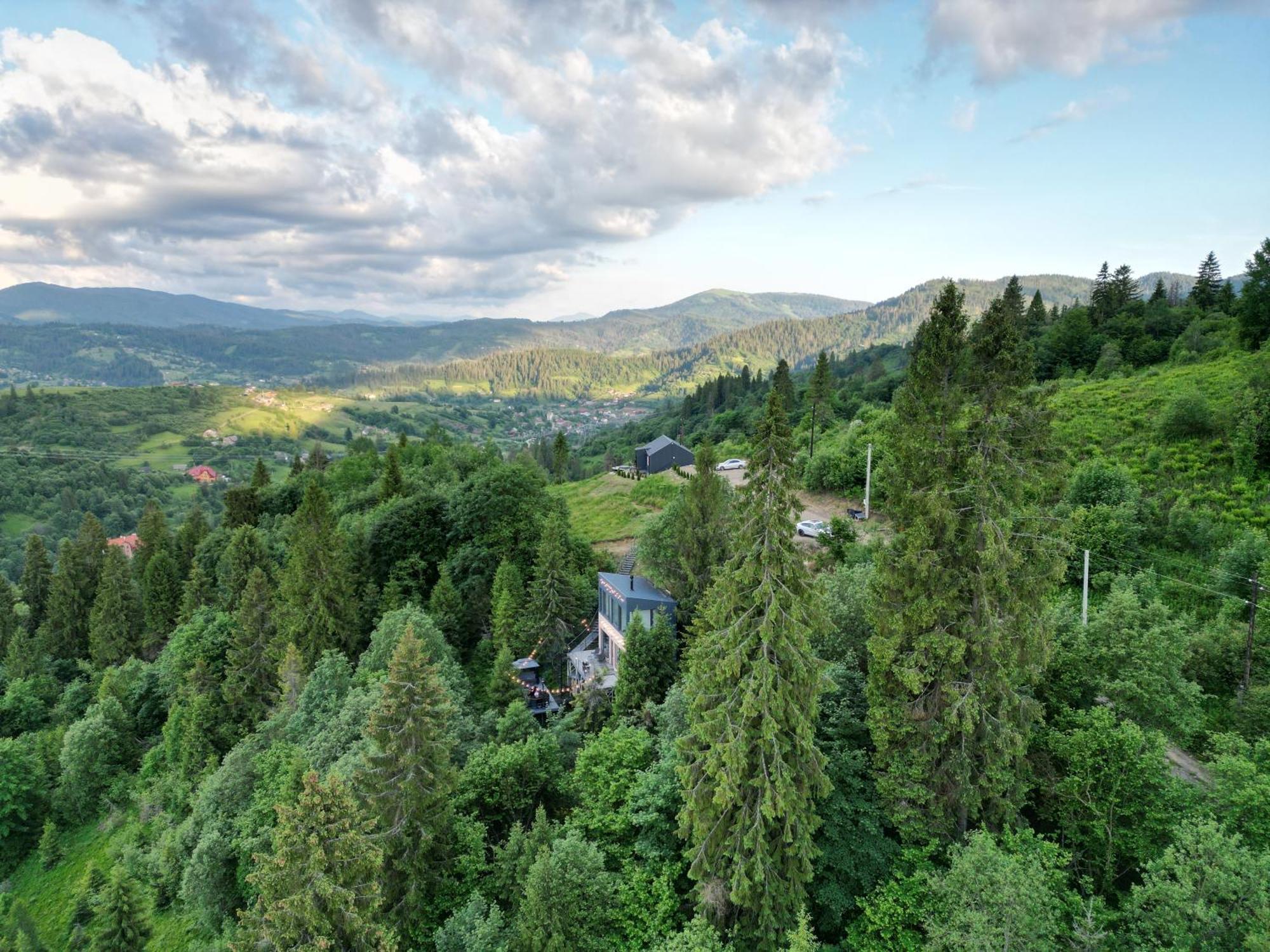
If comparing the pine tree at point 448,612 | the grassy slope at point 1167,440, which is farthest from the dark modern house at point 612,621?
the grassy slope at point 1167,440

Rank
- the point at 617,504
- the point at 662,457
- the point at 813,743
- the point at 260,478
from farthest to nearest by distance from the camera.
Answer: the point at 260,478
the point at 662,457
the point at 617,504
the point at 813,743

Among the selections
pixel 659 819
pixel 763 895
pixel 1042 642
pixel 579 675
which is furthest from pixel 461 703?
pixel 1042 642

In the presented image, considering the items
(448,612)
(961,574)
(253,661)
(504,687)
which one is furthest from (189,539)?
(961,574)

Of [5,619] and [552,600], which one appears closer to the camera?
[552,600]

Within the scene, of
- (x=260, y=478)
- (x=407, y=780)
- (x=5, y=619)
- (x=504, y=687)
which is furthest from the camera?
(x=260, y=478)

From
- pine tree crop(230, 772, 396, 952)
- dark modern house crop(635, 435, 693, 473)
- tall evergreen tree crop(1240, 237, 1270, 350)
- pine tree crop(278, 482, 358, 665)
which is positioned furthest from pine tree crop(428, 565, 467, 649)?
tall evergreen tree crop(1240, 237, 1270, 350)

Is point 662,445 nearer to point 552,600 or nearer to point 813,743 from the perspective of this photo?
point 552,600

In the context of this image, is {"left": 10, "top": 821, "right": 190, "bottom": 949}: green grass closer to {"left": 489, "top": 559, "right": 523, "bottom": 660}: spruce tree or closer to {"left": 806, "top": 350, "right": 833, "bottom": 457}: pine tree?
{"left": 489, "top": 559, "right": 523, "bottom": 660}: spruce tree
